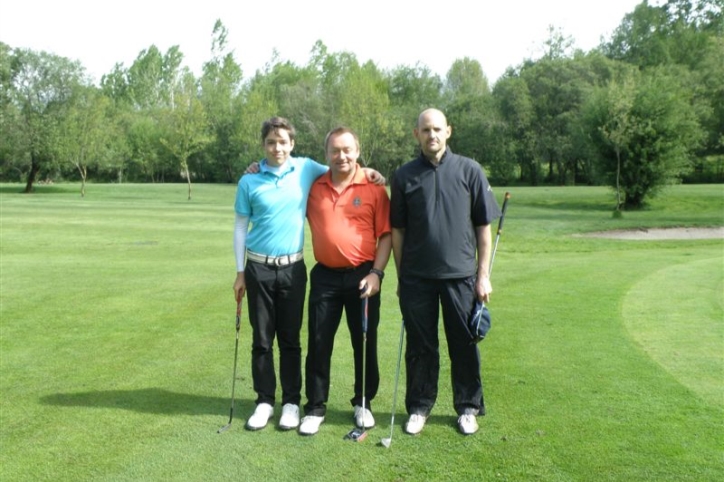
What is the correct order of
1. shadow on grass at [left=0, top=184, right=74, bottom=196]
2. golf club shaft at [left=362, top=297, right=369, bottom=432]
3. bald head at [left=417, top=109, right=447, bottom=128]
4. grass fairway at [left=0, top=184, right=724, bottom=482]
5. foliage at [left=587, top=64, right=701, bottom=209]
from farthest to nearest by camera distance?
shadow on grass at [left=0, top=184, right=74, bottom=196]
foliage at [left=587, top=64, right=701, bottom=209]
golf club shaft at [left=362, top=297, right=369, bottom=432]
bald head at [left=417, top=109, right=447, bottom=128]
grass fairway at [left=0, top=184, right=724, bottom=482]

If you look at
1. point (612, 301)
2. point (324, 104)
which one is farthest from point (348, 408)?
point (324, 104)

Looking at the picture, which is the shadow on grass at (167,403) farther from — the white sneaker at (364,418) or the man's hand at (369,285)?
the man's hand at (369,285)

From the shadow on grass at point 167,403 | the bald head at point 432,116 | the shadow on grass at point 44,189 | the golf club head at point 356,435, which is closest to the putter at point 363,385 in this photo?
the golf club head at point 356,435

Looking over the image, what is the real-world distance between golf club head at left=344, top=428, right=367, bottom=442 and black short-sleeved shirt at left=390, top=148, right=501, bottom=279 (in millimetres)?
1112

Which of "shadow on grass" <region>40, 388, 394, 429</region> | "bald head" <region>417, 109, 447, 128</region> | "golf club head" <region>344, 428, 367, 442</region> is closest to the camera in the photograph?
"golf club head" <region>344, 428, 367, 442</region>

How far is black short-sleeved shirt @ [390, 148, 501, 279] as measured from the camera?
15.6 feet

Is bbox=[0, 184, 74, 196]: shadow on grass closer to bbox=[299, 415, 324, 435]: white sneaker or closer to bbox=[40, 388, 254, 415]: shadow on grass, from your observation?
bbox=[40, 388, 254, 415]: shadow on grass

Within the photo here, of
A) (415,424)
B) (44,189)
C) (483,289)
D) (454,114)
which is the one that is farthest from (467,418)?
(454,114)

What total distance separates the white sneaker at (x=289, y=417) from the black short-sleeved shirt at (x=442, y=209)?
4.32ft

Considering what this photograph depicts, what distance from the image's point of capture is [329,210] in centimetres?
495

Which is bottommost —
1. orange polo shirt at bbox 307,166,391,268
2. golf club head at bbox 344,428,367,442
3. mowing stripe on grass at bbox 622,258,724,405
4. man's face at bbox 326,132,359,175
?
golf club head at bbox 344,428,367,442

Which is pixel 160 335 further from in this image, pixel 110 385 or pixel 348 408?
pixel 348 408

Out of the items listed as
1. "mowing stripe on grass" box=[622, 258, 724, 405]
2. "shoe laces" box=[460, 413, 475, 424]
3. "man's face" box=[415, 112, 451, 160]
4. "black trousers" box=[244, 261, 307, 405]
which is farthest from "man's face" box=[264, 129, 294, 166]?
"mowing stripe on grass" box=[622, 258, 724, 405]

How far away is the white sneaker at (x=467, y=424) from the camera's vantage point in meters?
4.69
